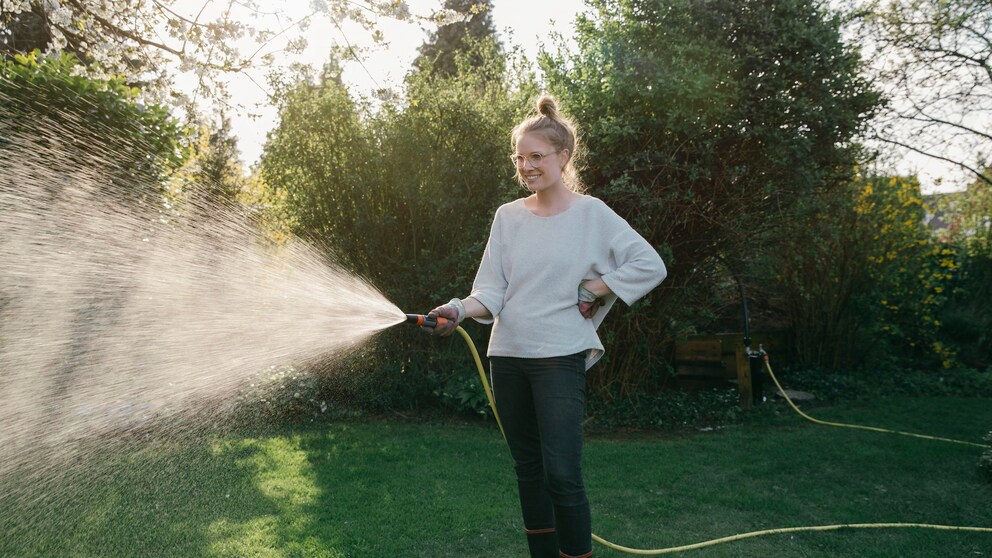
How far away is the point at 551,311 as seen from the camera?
2.85m

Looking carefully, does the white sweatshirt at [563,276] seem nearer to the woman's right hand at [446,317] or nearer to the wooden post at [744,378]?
the woman's right hand at [446,317]

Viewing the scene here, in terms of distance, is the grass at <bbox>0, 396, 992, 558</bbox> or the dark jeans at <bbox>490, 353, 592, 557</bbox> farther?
the grass at <bbox>0, 396, 992, 558</bbox>

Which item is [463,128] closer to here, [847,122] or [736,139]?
[736,139]

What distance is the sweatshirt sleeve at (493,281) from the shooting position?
120 inches

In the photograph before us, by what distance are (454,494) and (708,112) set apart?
4277 mm

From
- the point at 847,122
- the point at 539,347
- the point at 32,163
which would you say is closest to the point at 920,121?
the point at 847,122

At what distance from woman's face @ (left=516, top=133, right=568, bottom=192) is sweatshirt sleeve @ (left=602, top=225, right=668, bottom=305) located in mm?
405

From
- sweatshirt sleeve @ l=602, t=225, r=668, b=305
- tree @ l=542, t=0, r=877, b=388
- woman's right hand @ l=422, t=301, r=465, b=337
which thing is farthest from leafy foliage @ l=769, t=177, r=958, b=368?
woman's right hand @ l=422, t=301, r=465, b=337

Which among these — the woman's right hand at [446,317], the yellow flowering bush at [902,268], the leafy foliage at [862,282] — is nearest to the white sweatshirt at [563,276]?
the woman's right hand at [446,317]

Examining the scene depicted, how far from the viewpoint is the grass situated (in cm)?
375

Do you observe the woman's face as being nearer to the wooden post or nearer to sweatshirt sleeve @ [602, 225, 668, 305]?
sweatshirt sleeve @ [602, 225, 668, 305]

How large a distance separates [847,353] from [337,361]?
704cm

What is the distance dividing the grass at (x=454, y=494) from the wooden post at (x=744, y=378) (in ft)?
2.68

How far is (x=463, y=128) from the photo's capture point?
7.42 metres
